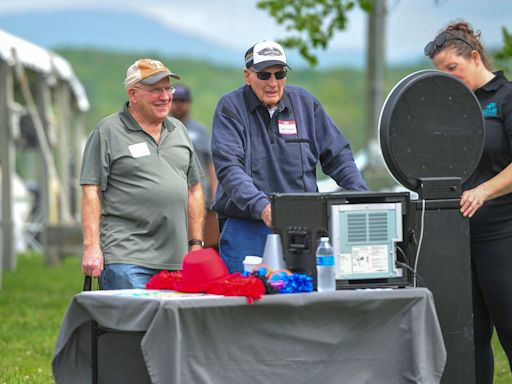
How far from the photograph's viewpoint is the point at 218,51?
619 ft

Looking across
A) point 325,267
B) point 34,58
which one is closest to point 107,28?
point 34,58

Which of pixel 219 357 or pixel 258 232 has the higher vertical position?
pixel 258 232

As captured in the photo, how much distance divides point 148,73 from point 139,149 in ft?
1.25

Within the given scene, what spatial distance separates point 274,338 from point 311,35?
8191mm

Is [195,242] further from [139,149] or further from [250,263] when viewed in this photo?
[250,263]

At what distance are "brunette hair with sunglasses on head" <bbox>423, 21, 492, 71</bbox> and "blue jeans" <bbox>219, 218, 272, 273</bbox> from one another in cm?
117

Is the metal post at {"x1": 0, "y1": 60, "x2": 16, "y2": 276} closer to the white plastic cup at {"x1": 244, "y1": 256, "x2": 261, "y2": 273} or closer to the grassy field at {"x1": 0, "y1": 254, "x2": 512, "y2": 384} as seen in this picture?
the grassy field at {"x1": 0, "y1": 254, "x2": 512, "y2": 384}

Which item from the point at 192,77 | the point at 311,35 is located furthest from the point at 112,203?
the point at 192,77

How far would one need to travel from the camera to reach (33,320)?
9.77 meters

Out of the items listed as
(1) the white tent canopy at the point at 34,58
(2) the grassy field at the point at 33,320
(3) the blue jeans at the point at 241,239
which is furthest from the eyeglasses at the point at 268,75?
(1) the white tent canopy at the point at 34,58

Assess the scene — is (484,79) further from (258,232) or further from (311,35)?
(311,35)

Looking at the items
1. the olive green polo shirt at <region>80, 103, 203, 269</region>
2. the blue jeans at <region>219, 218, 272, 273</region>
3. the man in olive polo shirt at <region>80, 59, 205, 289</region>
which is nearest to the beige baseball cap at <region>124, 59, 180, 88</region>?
the man in olive polo shirt at <region>80, 59, 205, 289</region>

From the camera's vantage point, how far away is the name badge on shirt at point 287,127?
552cm

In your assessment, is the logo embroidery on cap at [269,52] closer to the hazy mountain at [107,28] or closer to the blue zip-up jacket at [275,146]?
the blue zip-up jacket at [275,146]
